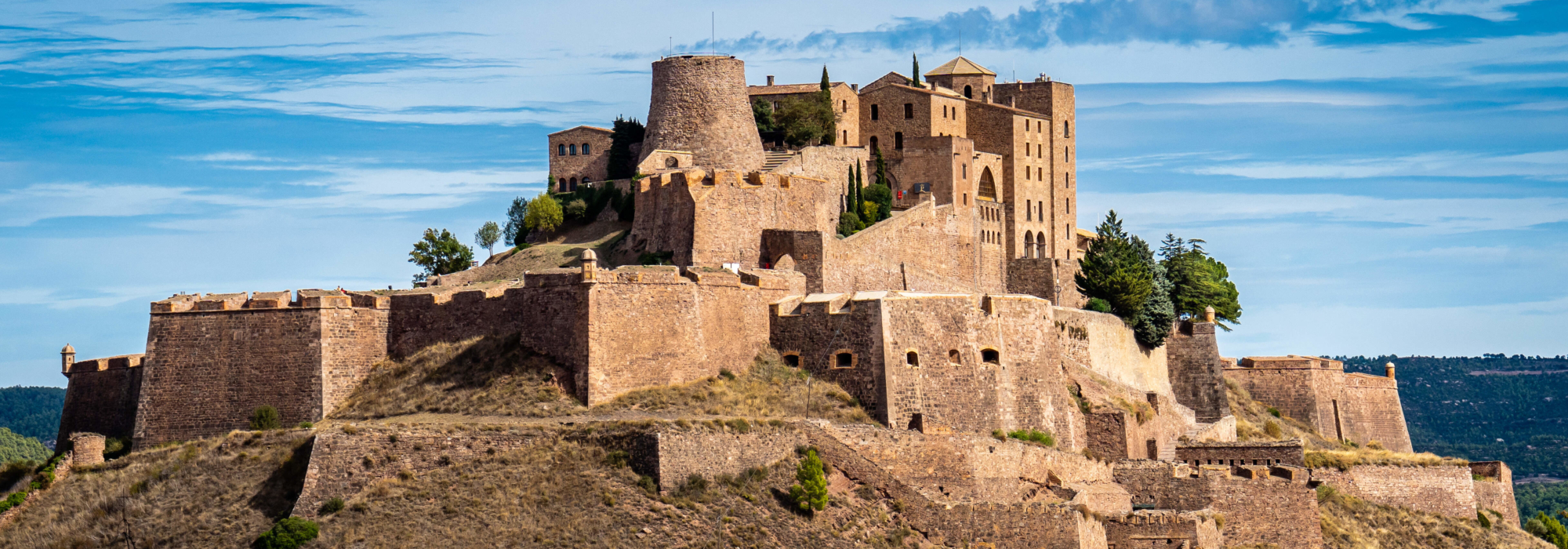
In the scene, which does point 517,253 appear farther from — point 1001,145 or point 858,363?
point 1001,145

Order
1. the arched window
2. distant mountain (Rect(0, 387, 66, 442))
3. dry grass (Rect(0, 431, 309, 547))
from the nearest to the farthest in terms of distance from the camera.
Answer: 1. dry grass (Rect(0, 431, 309, 547))
2. the arched window
3. distant mountain (Rect(0, 387, 66, 442))

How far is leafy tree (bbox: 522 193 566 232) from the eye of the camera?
2635 inches

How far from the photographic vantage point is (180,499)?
151 ft

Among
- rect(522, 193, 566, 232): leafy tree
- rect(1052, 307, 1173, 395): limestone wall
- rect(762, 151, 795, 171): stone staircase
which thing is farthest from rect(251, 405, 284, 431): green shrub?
rect(1052, 307, 1173, 395): limestone wall

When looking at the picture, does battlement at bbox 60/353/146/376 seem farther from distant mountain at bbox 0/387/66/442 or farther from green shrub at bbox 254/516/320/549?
distant mountain at bbox 0/387/66/442

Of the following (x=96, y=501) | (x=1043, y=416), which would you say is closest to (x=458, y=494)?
(x=96, y=501)

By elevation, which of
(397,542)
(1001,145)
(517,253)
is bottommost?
(397,542)

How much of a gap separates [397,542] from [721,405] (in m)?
10.5

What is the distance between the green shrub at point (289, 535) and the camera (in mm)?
42594

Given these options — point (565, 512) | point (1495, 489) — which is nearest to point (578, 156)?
point (565, 512)

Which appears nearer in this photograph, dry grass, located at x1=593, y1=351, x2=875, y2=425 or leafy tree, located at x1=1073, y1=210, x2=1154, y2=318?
dry grass, located at x1=593, y1=351, x2=875, y2=425

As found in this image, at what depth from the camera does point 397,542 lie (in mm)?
42281

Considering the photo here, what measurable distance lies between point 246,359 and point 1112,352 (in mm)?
32188

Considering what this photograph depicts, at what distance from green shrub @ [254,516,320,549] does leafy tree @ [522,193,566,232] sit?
82.4 ft
